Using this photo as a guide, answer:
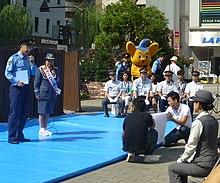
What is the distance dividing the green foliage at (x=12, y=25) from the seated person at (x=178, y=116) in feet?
101

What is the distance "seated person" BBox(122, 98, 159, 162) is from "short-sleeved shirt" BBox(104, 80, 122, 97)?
624 centimetres

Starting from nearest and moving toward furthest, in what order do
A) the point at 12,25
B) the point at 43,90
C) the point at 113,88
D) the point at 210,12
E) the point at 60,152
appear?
the point at 60,152 → the point at 43,90 → the point at 113,88 → the point at 12,25 → the point at 210,12

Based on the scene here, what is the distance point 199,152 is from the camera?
5609 millimetres

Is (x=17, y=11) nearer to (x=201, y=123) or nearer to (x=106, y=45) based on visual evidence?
(x=106, y=45)

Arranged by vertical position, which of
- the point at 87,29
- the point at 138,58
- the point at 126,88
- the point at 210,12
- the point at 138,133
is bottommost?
the point at 138,133

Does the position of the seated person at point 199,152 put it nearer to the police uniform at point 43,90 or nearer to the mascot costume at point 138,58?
the police uniform at point 43,90

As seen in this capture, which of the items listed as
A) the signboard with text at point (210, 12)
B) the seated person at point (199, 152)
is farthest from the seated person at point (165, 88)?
the signboard with text at point (210, 12)

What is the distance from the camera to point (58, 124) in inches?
496

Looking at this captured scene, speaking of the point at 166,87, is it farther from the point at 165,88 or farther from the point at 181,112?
the point at 181,112

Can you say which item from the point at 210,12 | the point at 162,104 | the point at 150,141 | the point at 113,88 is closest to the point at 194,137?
the point at 150,141

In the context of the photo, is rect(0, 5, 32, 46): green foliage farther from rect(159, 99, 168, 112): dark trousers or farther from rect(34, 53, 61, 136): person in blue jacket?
rect(34, 53, 61, 136): person in blue jacket

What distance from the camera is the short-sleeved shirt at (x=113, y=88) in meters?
14.4

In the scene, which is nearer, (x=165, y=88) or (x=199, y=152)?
(x=199, y=152)

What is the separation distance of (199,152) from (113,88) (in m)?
8.91
